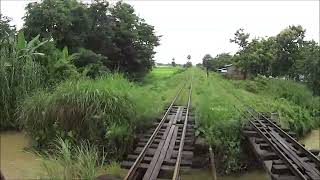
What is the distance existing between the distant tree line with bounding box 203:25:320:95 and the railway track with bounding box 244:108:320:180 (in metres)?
18.7

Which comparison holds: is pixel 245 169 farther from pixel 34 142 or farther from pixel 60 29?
pixel 60 29

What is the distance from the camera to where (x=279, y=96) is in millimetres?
26812

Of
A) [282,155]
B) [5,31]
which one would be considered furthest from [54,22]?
[282,155]

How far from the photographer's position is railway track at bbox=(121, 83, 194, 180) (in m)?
8.55

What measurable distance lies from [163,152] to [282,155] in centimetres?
285

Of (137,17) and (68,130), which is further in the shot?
(137,17)

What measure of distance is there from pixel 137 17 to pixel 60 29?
13.7 meters

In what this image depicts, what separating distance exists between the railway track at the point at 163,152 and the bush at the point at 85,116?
2.21ft

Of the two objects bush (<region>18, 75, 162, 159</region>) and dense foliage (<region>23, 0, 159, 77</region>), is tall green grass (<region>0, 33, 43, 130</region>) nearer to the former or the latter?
bush (<region>18, 75, 162, 159</region>)

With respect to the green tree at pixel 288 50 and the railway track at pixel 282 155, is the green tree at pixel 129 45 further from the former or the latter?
the railway track at pixel 282 155

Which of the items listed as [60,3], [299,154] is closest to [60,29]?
[60,3]

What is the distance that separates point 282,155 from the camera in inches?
393

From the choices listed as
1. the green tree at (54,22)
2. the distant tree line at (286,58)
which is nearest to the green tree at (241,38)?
the distant tree line at (286,58)

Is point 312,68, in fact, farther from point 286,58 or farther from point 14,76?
point 14,76
